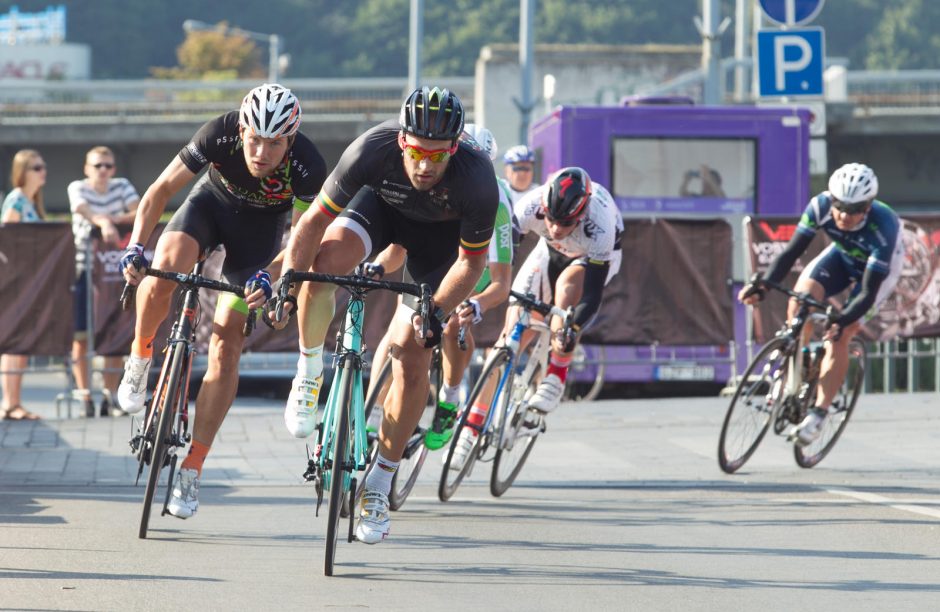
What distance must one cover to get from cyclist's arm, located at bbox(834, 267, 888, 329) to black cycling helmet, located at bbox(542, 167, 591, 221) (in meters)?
2.28

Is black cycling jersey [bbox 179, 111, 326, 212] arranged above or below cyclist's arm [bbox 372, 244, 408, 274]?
above

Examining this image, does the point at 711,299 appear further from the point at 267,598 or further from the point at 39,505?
the point at 267,598

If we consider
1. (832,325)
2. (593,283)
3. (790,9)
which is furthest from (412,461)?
(790,9)

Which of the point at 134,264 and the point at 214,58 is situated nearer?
the point at 134,264

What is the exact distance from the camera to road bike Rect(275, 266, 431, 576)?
725 cm

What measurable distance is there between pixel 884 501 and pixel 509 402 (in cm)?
229

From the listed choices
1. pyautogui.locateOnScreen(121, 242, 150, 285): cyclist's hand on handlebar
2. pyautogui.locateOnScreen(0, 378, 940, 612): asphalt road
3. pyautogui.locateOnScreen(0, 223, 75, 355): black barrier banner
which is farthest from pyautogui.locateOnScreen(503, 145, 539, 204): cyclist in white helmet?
pyautogui.locateOnScreen(121, 242, 150, 285): cyclist's hand on handlebar

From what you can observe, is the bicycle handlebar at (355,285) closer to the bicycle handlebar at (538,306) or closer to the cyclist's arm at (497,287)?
the cyclist's arm at (497,287)

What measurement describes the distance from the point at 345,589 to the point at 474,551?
4.21 ft

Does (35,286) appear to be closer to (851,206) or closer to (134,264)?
(851,206)

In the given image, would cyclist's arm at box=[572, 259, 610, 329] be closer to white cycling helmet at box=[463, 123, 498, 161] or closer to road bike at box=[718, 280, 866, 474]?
white cycling helmet at box=[463, 123, 498, 161]

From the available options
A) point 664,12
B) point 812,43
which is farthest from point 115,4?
point 812,43

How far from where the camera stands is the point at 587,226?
1079 cm

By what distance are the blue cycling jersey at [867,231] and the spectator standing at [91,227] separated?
6.53 m
